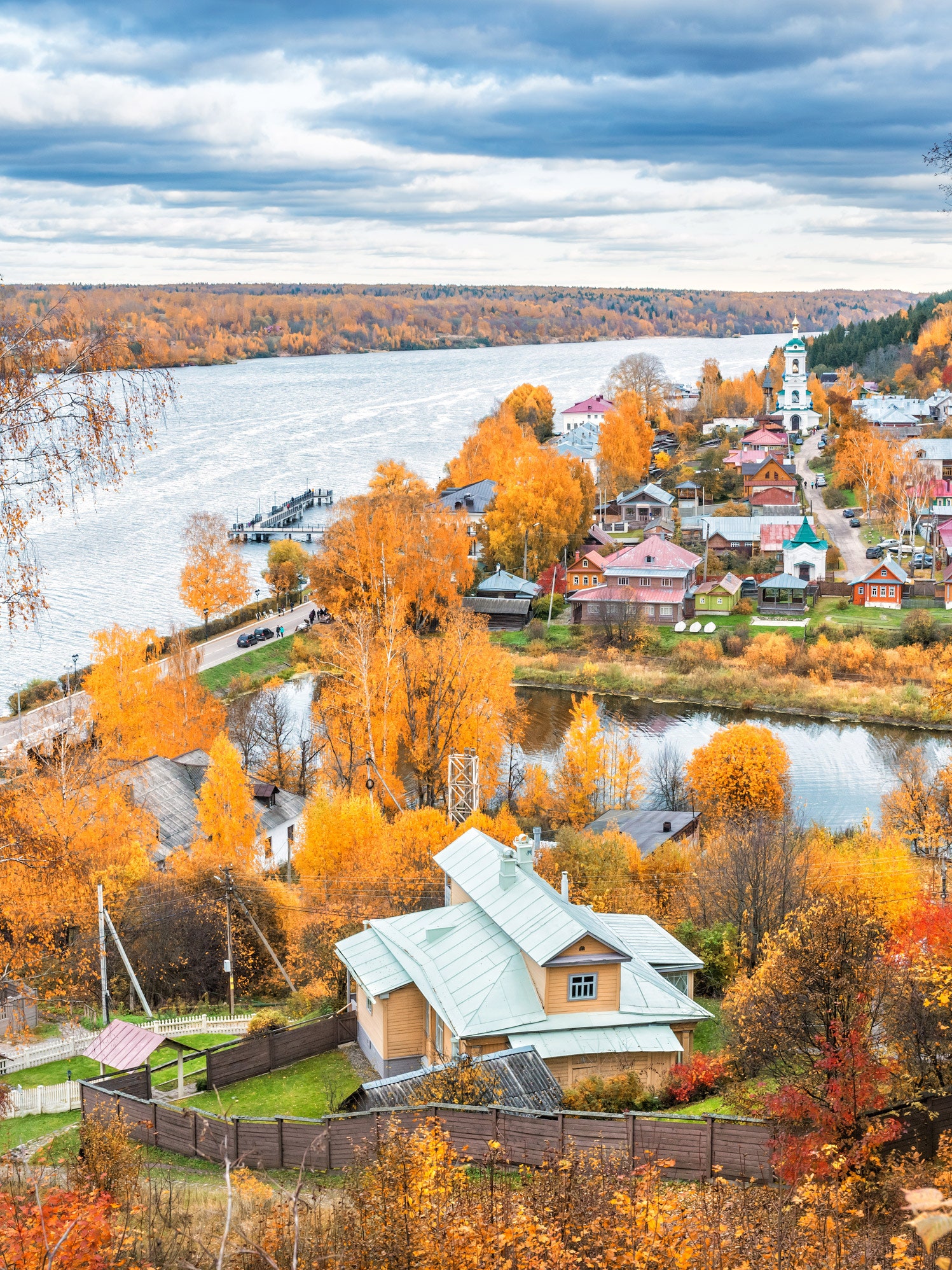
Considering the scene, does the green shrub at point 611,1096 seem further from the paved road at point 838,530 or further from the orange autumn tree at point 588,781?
the paved road at point 838,530

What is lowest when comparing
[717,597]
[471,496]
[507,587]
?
[717,597]

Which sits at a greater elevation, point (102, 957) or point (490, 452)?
point (490, 452)

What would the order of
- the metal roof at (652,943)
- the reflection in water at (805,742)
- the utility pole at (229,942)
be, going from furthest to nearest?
the reflection in water at (805,742) < the utility pole at (229,942) < the metal roof at (652,943)

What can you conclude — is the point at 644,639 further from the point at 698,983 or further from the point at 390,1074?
the point at 390,1074

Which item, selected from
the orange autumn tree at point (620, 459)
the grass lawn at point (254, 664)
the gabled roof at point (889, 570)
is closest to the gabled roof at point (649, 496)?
the orange autumn tree at point (620, 459)

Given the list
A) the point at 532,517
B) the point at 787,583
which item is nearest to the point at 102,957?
the point at 787,583

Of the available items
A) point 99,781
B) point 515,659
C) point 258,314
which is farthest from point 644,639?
point 258,314

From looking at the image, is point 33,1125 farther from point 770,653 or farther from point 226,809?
point 770,653

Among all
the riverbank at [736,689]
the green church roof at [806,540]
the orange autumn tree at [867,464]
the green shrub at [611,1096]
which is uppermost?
the orange autumn tree at [867,464]
